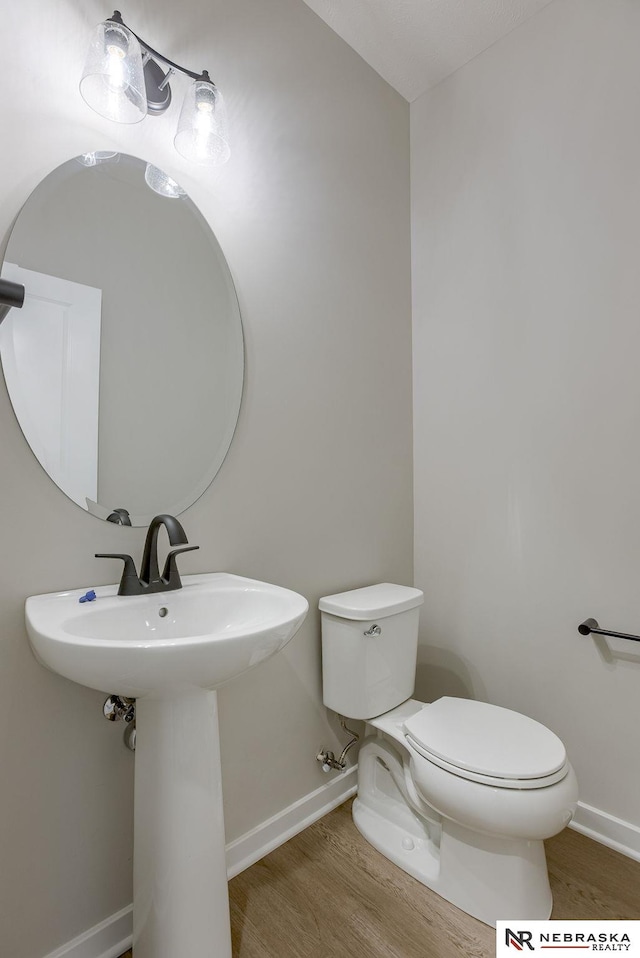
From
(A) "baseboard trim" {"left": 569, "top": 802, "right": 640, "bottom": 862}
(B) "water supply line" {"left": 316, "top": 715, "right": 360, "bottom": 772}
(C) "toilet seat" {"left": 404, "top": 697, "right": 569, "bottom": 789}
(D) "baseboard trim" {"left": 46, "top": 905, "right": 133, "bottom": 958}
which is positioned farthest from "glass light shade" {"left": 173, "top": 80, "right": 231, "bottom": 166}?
(A) "baseboard trim" {"left": 569, "top": 802, "right": 640, "bottom": 862}

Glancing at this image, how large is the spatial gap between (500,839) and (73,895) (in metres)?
1.01

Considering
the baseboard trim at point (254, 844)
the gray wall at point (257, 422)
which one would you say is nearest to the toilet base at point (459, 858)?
the baseboard trim at point (254, 844)

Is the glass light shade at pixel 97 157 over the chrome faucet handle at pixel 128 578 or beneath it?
over

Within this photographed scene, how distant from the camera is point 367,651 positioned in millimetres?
1550

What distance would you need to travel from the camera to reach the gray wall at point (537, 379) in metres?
1.54

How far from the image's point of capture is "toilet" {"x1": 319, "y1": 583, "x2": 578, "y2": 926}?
119 centimetres

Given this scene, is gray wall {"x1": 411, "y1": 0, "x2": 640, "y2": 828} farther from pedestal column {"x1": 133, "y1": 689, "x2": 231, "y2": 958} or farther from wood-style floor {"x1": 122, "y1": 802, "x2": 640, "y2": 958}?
pedestal column {"x1": 133, "y1": 689, "x2": 231, "y2": 958}

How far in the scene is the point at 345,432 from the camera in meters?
1.79

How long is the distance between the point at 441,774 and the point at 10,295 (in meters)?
1.47

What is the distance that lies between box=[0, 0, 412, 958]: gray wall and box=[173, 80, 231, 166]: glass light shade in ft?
0.15

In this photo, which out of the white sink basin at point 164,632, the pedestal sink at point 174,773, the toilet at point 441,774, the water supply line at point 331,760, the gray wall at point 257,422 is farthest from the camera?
the water supply line at point 331,760

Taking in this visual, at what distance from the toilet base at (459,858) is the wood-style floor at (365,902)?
0.03 meters

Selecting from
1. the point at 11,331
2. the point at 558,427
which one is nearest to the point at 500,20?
the point at 558,427

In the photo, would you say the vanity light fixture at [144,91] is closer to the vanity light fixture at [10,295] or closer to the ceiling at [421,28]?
the vanity light fixture at [10,295]
